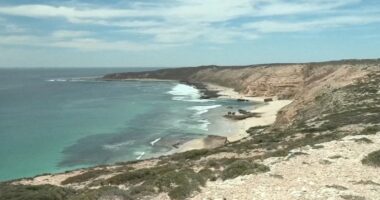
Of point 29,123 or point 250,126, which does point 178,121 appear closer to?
point 250,126

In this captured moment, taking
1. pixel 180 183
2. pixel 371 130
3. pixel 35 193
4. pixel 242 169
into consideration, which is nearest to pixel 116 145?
pixel 371 130

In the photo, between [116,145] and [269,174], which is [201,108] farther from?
[269,174]

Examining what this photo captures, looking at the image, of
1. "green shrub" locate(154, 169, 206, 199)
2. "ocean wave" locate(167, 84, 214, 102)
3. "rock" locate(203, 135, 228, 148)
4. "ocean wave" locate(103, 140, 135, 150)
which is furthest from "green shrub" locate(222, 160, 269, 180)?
"ocean wave" locate(167, 84, 214, 102)

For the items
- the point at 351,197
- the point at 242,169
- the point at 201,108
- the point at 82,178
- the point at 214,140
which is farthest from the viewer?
the point at 201,108

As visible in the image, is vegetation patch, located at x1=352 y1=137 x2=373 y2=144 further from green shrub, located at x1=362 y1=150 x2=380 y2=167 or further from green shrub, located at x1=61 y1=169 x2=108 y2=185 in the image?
green shrub, located at x1=61 y1=169 x2=108 y2=185

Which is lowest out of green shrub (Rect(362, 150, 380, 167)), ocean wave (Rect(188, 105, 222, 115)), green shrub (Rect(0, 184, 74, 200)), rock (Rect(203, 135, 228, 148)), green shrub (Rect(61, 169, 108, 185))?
ocean wave (Rect(188, 105, 222, 115))

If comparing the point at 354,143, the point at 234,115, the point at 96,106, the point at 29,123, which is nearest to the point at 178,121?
the point at 234,115

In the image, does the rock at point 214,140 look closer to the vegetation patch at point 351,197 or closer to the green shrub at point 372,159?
the green shrub at point 372,159
